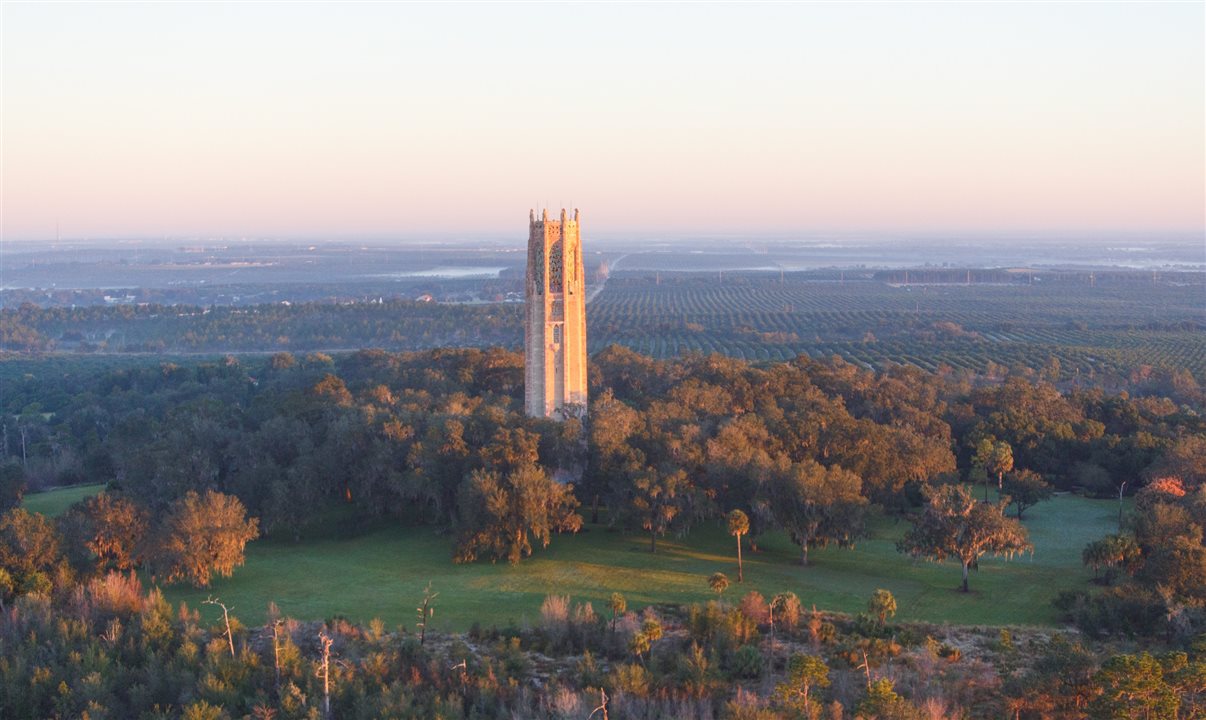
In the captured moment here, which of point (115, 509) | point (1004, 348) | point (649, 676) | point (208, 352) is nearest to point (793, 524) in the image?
point (649, 676)

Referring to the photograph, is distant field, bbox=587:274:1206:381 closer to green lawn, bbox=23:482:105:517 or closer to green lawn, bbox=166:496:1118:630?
green lawn, bbox=166:496:1118:630

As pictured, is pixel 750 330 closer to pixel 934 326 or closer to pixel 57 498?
pixel 934 326

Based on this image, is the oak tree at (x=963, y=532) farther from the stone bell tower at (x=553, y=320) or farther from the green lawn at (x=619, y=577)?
the stone bell tower at (x=553, y=320)

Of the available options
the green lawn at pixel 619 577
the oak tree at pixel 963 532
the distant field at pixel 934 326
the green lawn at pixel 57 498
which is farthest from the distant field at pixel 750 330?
the oak tree at pixel 963 532

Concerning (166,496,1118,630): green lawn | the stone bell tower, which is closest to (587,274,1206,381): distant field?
the stone bell tower

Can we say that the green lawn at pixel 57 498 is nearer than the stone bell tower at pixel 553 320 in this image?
Yes
